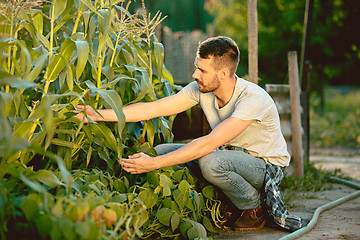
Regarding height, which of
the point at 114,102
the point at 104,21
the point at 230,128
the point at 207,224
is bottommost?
the point at 207,224

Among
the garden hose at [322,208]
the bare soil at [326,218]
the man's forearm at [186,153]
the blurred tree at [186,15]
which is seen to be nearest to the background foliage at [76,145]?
the man's forearm at [186,153]

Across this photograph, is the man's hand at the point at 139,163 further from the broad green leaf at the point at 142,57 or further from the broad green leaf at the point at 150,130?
the broad green leaf at the point at 142,57

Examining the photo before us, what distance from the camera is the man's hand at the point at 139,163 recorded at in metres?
2.46

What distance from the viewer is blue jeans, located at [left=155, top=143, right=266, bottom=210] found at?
108 inches

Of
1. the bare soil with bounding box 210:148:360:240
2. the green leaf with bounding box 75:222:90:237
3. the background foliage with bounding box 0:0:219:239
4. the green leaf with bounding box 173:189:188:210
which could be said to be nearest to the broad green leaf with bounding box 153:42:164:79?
the background foliage with bounding box 0:0:219:239

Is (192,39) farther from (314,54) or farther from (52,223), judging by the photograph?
(52,223)

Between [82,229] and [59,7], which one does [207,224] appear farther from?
[59,7]

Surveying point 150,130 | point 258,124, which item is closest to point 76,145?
point 150,130

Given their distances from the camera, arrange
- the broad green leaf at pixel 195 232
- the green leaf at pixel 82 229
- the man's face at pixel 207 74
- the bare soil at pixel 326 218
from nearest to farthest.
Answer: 1. the green leaf at pixel 82 229
2. the broad green leaf at pixel 195 232
3. the bare soil at pixel 326 218
4. the man's face at pixel 207 74

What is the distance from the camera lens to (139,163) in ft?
8.07

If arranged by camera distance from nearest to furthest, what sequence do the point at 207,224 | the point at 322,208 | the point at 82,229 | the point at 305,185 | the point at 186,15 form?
1. the point at 82,229
2. the point at 207,224
3. the point at 322,208
4. the point at 305,185
5. the point at 186,15

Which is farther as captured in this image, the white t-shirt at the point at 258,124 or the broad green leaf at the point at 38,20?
the white t-shirt at the point at 258,124

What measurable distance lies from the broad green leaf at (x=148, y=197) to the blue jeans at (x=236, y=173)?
1.30 feet

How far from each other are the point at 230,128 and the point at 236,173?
12.8 inches
